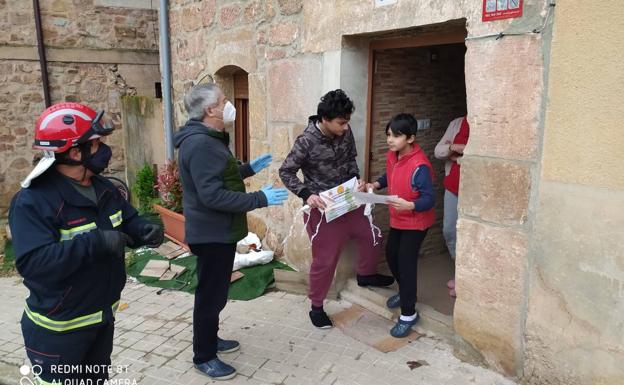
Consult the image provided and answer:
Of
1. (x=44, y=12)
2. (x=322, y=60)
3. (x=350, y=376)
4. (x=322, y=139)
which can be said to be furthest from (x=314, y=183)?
(x=44, y=12)

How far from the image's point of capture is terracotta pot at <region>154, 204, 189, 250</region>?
19.0 feet

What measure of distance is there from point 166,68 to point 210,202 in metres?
4.28

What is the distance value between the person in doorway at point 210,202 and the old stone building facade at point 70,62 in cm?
700

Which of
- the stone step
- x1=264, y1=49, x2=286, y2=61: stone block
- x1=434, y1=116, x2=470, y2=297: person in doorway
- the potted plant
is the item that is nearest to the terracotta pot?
the potted plant

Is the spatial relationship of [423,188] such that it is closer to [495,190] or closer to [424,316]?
[495,190]

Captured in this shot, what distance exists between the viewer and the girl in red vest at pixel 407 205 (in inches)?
130

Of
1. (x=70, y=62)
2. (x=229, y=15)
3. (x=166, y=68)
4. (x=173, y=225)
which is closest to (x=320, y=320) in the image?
(x=173, y=225)

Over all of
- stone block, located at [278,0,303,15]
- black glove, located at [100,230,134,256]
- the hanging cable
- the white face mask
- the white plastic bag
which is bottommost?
the white plastic bag

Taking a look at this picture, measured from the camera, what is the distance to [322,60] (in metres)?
4.09

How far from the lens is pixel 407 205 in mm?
3268

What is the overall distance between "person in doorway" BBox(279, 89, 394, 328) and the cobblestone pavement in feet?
1.05

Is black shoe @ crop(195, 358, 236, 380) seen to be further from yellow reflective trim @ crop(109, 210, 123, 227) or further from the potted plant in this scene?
the potted plant

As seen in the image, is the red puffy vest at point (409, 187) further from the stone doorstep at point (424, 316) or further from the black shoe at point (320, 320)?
the black shoe at point (320, 320)

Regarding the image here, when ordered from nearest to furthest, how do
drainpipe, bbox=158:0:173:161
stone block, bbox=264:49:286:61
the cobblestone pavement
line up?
the cobblestone pavement, stone block, bbox=264:49:286:61, drainpipe, bbox=158:0:173:161
